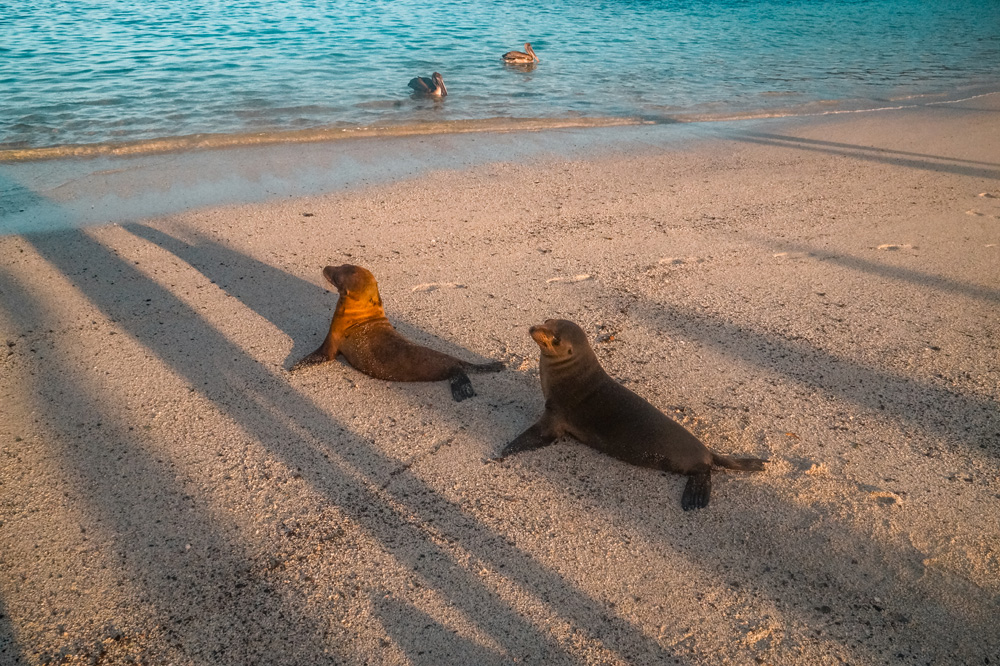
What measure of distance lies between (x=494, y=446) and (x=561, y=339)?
66cm

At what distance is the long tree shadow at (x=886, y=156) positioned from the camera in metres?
8.34

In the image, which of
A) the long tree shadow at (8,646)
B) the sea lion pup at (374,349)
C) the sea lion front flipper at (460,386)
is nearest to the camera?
the long tree shadow at (8,646)

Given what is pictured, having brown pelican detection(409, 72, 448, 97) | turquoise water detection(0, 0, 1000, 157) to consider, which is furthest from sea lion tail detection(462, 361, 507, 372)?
brown pelican detection(409, 72, 448, 97)

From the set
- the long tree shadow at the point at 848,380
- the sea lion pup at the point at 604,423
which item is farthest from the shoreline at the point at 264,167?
the sea lion pup at the point at 604,423

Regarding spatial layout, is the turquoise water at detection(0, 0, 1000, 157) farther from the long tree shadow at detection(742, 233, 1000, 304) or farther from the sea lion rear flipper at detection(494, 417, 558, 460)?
the sea lion rear flipper at detection(494, 417, 558, 460)

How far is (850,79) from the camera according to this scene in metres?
14.9

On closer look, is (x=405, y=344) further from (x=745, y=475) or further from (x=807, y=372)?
(x=807, y=372)

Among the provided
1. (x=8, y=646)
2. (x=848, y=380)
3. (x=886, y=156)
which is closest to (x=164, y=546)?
(x=8, y=646)

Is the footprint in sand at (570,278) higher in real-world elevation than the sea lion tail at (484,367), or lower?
higher

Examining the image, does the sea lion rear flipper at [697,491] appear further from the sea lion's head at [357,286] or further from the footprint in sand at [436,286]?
the footprint in sand at [436,286]

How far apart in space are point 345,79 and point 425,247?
883 cm

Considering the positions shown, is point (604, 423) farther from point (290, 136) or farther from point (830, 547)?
point (290, 136)

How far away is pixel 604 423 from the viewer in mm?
3723

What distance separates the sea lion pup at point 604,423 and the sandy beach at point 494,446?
10 cm
